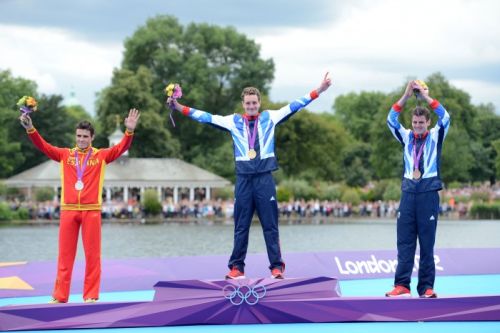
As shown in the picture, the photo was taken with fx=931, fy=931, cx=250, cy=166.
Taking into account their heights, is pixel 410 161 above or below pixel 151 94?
below

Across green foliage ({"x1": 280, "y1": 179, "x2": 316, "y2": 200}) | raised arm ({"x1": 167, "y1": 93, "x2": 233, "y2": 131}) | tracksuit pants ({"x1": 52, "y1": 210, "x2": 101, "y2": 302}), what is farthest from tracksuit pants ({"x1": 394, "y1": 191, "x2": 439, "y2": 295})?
green foliage ({"x1": 280, "y1": 179, "x2": 316, "y2": 200})

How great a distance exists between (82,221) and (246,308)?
7.67 feet

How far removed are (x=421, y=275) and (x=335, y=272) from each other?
400cm

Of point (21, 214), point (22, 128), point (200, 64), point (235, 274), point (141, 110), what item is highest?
point (200, 64)

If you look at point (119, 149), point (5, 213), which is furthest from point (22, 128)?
point (119, 149)

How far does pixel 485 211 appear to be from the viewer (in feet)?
207

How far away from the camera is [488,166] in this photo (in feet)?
343

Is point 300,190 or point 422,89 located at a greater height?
point 422,89

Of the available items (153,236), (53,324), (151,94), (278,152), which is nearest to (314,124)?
(278,152)

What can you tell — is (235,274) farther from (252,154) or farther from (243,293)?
(252,154)

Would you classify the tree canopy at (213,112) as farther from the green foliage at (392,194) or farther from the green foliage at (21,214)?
the green foliage at (21,214)

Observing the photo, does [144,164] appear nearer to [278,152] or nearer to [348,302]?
[278,152]

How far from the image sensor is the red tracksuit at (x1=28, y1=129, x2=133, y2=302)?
1116cm

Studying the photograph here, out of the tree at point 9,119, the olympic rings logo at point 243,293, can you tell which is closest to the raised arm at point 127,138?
the olympic rings logo at point 243,293
